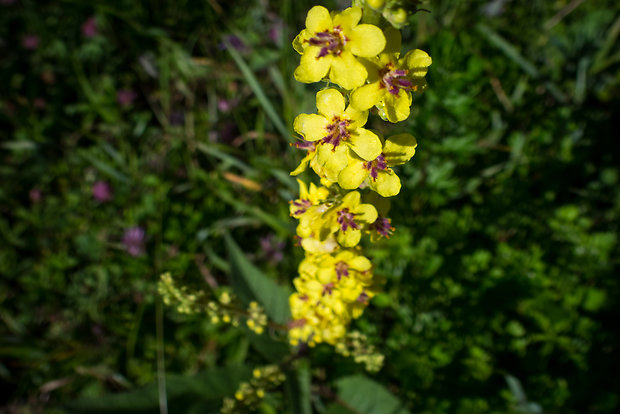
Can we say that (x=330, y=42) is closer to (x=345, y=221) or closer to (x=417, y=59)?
(x=417, y=59)

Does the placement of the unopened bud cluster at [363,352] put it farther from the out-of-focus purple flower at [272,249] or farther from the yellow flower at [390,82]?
the out-of-focus purple flower at [272,249]

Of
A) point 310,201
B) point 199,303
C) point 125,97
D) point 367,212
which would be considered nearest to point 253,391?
point 199,303

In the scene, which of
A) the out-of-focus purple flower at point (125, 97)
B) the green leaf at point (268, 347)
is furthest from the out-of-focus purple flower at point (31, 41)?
the green leaf at point (268, 347)

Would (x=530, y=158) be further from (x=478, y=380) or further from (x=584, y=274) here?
(x=478, y=380)

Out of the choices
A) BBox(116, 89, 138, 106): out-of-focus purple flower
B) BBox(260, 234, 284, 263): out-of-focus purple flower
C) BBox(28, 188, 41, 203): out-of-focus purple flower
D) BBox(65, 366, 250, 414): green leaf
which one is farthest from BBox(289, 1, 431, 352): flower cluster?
BBox(28, 188, 41, 203): out-of-focus purple flower

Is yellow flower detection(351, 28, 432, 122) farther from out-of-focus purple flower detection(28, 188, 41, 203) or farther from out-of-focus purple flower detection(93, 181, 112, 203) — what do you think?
out-of-focus purple flower detection(28, 188, 41, 203)

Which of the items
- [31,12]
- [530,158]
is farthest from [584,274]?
[31,12]

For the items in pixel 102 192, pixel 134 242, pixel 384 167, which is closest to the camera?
pixel 384 167
